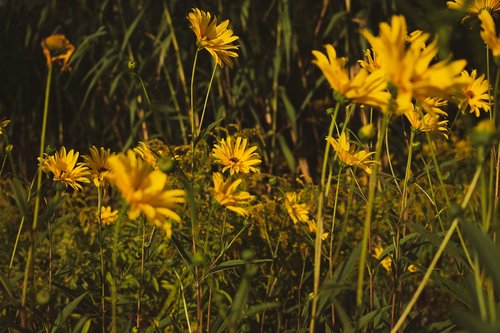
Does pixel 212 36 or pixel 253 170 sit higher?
pixel 212 36

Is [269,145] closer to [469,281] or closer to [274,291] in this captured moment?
[274,291]

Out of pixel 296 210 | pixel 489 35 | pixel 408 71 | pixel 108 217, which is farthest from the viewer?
pixel 108 217

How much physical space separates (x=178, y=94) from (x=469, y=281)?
206cm

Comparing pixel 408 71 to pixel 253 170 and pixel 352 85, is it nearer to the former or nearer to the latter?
pixel 352 85

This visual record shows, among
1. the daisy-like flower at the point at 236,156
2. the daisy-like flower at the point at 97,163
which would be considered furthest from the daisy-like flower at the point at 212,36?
the daisy-like flower at the point at 97,163

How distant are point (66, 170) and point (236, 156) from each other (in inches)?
11.8

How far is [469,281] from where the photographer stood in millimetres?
669

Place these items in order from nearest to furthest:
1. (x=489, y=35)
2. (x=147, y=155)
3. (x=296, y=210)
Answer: (x=489, y=35), (x=147, y=155), (x=296, y=210)

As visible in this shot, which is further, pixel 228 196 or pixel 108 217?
pixel 108 217

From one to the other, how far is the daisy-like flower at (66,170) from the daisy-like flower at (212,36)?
0.95ft

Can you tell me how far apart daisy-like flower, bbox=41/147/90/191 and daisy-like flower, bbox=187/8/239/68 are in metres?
0.29

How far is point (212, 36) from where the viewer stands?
3.35 feet

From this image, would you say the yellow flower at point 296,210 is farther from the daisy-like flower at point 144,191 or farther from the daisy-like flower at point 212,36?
the daisy-like flower at point 144,191

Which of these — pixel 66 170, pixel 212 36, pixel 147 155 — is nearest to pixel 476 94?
pixel 212 36
